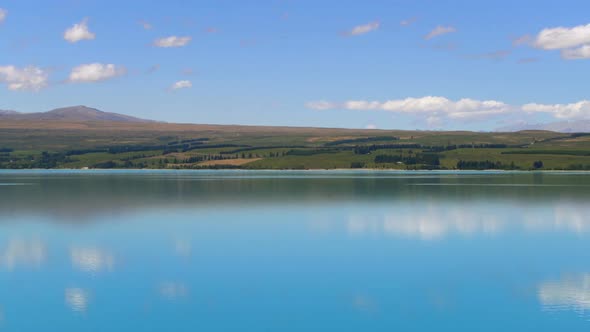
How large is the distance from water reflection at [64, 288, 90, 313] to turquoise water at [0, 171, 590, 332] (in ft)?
0.24

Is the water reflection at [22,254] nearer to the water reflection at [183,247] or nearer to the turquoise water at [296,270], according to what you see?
the turquoise water at [296,270]

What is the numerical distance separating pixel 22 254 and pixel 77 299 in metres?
11.0

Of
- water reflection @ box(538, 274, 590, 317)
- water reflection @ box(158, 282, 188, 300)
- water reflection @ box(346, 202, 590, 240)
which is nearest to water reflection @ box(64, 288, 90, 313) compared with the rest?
water reflection @ box(158, 282, 188, 300)

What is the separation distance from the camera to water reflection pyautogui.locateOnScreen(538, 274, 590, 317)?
75.0 ft

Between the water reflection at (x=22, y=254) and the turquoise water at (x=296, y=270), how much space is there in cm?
13

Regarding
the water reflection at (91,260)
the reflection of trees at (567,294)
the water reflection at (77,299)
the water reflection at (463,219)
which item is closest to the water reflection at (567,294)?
the reflection of trees at (567,294)

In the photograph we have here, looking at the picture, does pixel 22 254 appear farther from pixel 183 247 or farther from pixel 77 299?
pixel 77 299

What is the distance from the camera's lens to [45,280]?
89.9ft

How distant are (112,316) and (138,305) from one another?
1.37 m

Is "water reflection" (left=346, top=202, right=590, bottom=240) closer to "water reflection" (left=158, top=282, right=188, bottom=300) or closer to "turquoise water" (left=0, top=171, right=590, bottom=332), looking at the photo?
"turquoise water" (left=0, top=171, right=590, bottom=332)

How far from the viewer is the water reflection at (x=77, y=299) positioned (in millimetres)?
22998

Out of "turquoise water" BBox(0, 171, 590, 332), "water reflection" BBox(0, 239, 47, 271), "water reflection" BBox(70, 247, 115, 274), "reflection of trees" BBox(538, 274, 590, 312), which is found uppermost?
"water reflection" BBox(0, 239, 47, 271)

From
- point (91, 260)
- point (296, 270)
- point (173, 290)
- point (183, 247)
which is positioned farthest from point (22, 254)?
point (296, 270)

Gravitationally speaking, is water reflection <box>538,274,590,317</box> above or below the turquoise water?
below
